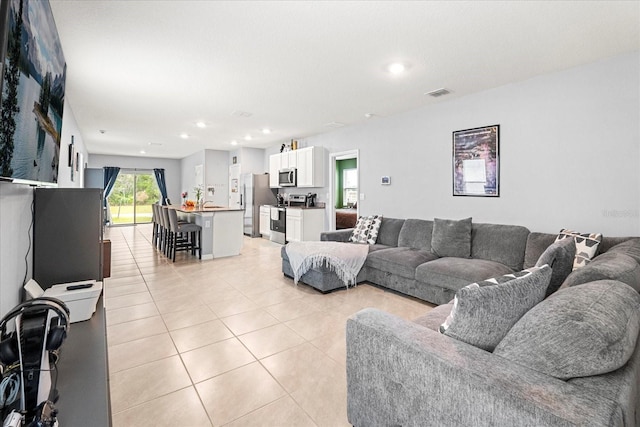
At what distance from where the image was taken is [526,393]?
988 mm

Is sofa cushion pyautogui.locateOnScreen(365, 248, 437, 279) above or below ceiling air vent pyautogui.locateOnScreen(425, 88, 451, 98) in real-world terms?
below

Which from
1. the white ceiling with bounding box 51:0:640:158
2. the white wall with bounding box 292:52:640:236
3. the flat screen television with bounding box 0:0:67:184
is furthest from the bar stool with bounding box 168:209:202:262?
the white wall with bounding box 292:52:640:236

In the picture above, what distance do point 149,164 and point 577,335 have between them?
1353cm

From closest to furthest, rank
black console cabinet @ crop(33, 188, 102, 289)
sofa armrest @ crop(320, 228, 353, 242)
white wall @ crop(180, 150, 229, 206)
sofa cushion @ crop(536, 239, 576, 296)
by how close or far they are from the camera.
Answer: sofa cushion @ crop(536, 239, 576, 296)
black console cabinet @ crop(33, 188, 102, 289)
sofa armrest @ crop(320, 228, 353, 242)
white wall @ crop(180, 150, 229, 206)

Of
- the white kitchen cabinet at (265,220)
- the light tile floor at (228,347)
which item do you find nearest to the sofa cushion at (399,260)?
the light tile floor at (228,347)

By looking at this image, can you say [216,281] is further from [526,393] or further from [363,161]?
[526,393]

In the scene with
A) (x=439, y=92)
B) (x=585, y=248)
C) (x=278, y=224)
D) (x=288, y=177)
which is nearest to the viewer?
(x=585, y=248)

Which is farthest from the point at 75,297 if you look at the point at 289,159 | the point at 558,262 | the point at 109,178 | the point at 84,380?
the point at 109,178

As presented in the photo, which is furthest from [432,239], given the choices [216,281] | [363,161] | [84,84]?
[84,84]

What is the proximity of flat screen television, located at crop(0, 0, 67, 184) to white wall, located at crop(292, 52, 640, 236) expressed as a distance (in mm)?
4395

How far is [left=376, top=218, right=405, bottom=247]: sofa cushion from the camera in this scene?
4777mm

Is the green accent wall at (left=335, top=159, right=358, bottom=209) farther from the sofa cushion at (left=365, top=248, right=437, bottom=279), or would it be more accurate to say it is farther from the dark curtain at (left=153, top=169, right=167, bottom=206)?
the dark curtain at (left=153, top=169, right=167, bottom=206)

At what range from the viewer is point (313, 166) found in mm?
6730

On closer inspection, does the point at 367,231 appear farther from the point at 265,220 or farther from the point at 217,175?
the point at 217,175
